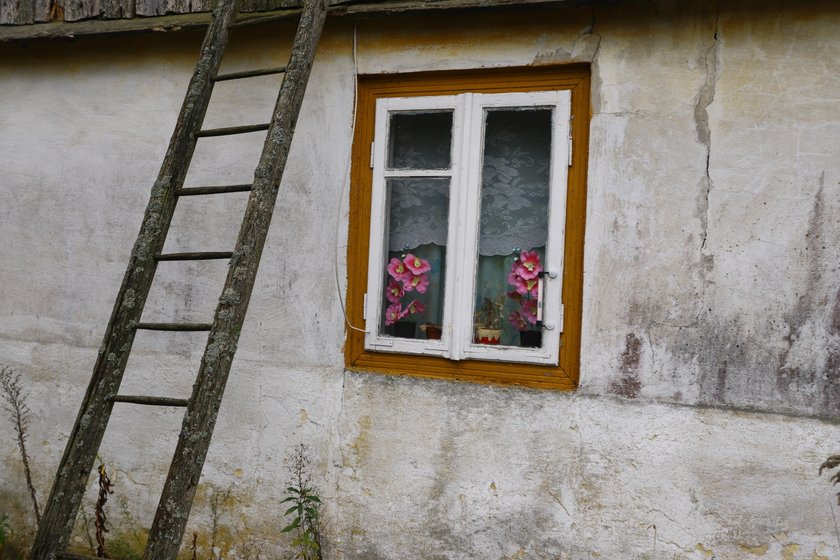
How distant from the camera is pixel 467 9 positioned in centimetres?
373

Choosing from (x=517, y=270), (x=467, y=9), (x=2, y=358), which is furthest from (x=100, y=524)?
(x=467, y=9)

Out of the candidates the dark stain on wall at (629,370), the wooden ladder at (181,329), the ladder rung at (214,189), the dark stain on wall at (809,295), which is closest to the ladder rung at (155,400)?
the wooden ladder at (181,329)

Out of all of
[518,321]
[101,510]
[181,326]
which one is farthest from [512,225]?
[101,510]

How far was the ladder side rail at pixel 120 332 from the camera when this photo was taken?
121 inches

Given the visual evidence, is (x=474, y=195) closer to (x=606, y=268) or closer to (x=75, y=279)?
(x=606, y=268)

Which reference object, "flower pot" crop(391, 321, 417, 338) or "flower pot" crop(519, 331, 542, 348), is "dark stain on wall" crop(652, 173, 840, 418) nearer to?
"flower pot" crop(519, 331, 542, 348)

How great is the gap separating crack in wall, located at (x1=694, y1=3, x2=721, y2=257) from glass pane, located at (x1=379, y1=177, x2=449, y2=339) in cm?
→ 115

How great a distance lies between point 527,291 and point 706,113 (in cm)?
106

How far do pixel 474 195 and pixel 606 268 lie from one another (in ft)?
2.25

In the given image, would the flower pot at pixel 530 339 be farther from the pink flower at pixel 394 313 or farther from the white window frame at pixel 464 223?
the pink flower at pixel 394 313

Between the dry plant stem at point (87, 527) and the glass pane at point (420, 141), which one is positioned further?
the dry plant stem at point (87, 527)

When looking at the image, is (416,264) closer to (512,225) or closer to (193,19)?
(512,225)

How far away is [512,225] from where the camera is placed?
153 inches

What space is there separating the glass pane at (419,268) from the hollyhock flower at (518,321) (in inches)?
13.4
